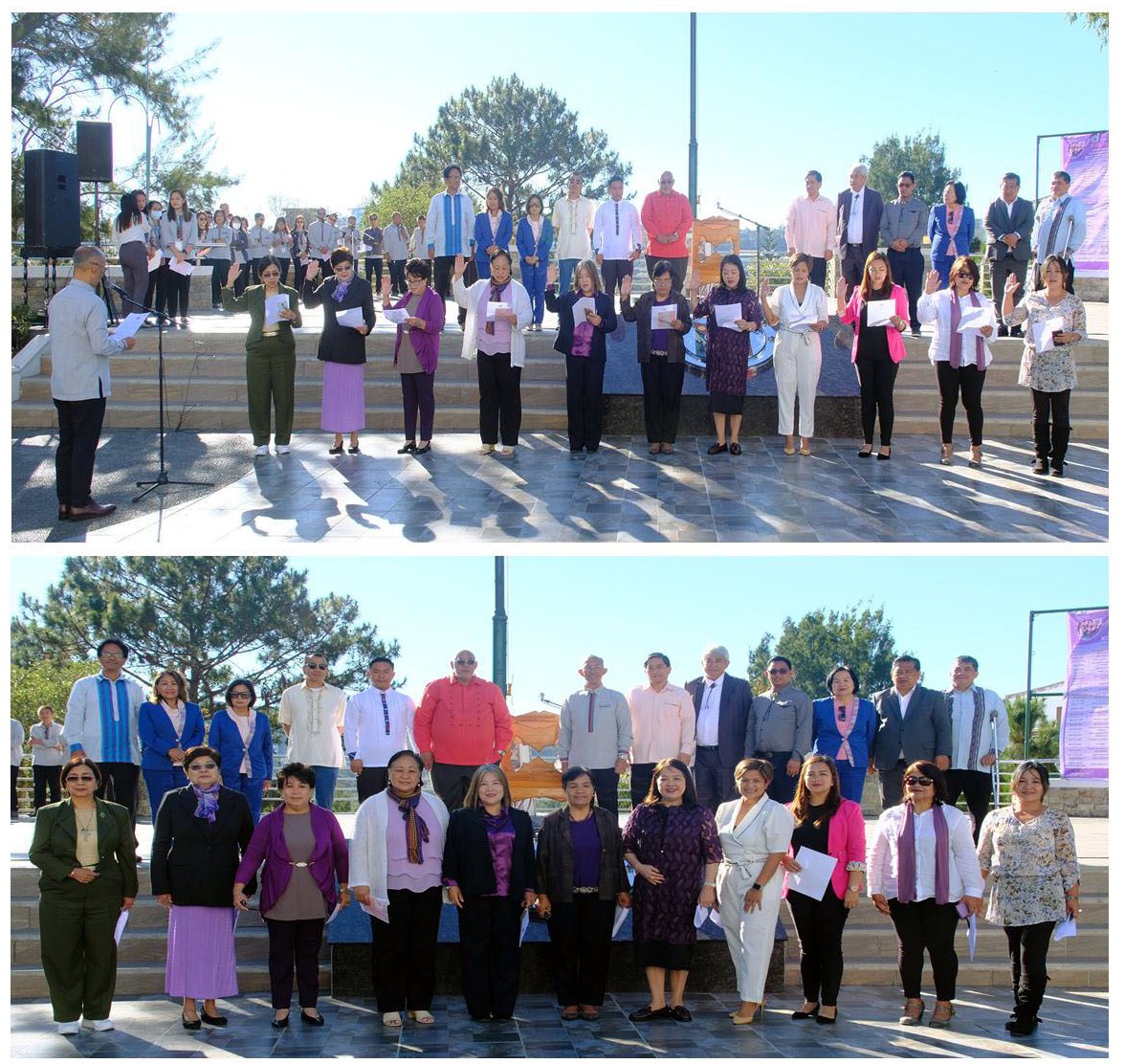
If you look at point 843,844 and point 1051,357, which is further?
point 1051,357

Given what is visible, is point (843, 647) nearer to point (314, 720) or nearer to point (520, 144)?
point (520, 144)

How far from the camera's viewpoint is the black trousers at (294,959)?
676cm

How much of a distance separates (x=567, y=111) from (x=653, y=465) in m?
63.5

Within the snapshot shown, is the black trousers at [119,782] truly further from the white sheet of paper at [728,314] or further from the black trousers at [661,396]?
the white sheet of paper at [728,314]

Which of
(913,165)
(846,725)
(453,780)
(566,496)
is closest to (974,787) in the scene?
(846,725)

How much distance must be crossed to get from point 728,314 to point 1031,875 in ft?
18.5

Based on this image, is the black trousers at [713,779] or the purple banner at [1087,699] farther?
the purple banner at [1087,699]

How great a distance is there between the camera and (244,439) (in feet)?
41.0

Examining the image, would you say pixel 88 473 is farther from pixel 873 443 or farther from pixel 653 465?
pixel 873 443

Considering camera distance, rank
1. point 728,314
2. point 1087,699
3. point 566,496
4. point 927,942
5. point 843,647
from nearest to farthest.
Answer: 1. point 927,942
2. point 566,496
3. point 728,314
4. point 1087,699
5. point 843,647

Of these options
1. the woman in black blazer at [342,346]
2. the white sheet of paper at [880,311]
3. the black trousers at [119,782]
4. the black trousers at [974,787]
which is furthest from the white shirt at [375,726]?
the white sheet of paper at [880,311]

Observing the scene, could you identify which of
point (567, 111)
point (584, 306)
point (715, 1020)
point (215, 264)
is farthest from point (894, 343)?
point (567, 111)

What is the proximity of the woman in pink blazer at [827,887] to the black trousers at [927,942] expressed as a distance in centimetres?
29

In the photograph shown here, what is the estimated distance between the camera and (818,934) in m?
7.00
